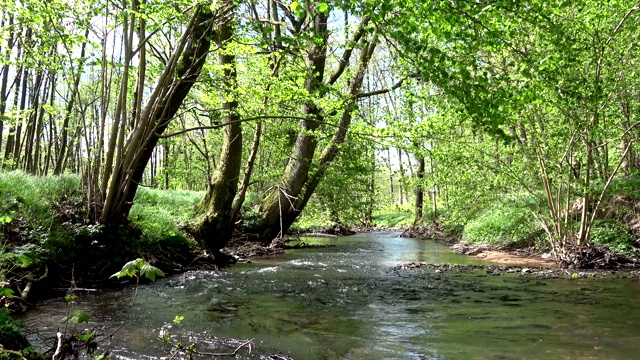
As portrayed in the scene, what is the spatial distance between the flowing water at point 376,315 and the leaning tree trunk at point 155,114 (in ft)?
5.43

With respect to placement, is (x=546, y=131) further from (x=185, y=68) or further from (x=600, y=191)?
(x=185, y=68)

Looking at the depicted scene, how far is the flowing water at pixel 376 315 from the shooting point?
4.08m

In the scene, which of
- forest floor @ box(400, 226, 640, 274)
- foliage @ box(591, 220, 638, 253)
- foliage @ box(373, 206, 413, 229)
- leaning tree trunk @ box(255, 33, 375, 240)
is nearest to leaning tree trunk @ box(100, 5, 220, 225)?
leaning tree trunk @ box(255, 33, 375, 240)

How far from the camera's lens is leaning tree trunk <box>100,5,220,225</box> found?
7.48m

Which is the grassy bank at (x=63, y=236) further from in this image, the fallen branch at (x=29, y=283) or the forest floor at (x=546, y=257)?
the forest floor at (x=546, y=257)

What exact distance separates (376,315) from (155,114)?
5.17 metres

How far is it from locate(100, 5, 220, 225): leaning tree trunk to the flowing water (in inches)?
65.1

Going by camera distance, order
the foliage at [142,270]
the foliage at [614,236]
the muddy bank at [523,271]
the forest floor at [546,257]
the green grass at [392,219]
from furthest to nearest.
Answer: the green grass at [392,219] → the foliage at [614,236] → the forest floor at [546,257] → the muddy bank at [523,271] → the foliage at [142,270]

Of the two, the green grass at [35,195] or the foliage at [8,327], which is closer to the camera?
the foliage at [8,327]

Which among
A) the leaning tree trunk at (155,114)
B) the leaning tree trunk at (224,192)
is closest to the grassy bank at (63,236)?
the leaning tree trunk at (155,114)

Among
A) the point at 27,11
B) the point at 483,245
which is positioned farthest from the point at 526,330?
the point at 483,245

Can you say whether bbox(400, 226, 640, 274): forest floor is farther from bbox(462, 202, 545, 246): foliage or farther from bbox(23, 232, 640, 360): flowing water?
bbox(23, 232, 640, 360): flowing water

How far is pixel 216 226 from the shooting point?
10.5 meters

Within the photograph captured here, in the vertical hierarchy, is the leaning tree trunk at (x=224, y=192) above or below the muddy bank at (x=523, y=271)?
above
